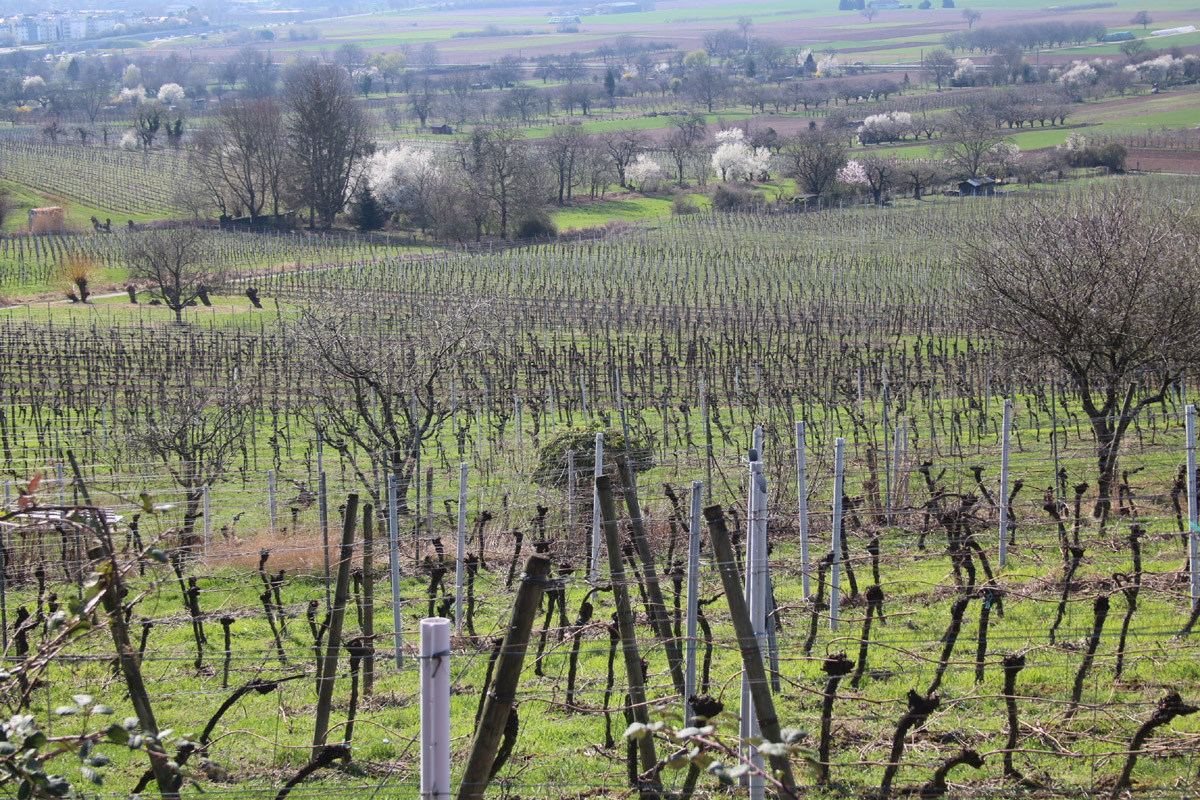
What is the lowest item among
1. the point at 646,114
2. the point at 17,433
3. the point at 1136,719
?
the point at 17,433

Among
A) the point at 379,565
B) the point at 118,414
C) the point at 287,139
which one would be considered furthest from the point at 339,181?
the point at 379,565

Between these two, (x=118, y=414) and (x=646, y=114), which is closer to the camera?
(x=118, y=414)

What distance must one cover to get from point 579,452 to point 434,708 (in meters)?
10.3

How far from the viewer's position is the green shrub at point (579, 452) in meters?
13.4

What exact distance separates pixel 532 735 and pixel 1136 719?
10.0ft

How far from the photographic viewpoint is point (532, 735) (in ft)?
18.4

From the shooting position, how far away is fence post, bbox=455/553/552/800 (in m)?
3.50

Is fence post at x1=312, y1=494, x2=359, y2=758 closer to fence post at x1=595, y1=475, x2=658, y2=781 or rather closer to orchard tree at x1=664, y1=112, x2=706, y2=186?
fence post at x1=595, y1=475, x2=658, y2=781

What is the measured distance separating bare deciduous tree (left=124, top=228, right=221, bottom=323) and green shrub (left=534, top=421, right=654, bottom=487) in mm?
22269

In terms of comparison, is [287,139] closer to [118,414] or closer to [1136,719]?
[118,414]

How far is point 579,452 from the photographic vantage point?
44.4 ft

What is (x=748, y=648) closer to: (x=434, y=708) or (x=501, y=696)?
(x=501, y=696)

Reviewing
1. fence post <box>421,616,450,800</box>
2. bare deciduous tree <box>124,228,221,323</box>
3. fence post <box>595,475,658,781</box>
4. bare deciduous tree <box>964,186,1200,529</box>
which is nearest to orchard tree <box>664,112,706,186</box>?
bare deciduous tree <box>124,228,221,323</box>

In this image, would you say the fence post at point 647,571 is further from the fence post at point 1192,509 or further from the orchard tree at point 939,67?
the orchard tree at point 939,67
